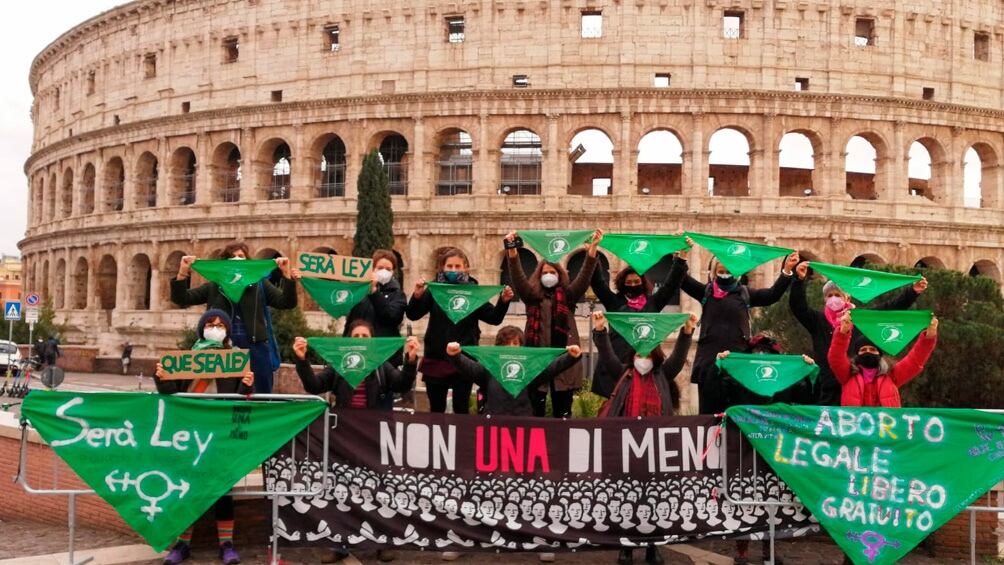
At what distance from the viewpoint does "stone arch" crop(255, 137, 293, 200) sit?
36.5 m

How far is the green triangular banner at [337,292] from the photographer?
9.30 meters

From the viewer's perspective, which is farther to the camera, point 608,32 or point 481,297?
point 608,32

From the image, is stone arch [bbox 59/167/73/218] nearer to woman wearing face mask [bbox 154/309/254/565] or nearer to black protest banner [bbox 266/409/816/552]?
woman wearing face mask [bbox 154/309/254/565]

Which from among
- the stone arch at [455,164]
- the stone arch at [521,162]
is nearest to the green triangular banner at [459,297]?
the stone arch at [455,164]

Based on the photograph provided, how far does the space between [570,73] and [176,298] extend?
26.1 m

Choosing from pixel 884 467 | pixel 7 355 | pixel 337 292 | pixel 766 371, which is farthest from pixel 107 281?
pixel 884 467

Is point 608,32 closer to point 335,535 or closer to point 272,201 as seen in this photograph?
point 272,201

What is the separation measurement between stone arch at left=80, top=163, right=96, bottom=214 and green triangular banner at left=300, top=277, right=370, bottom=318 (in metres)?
39.3

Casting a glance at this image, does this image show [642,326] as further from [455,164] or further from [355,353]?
[455,164]

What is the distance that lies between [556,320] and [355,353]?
2462 millimetres

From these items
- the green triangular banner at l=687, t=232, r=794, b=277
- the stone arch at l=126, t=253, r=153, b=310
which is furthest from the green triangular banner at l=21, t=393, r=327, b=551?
the stone arch at l=126, t=253, r=153, b=310

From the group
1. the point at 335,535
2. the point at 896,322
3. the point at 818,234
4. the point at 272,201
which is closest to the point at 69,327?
the point at 272,201

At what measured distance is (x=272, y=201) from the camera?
35812 mm

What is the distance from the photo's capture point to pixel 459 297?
9062 mm
